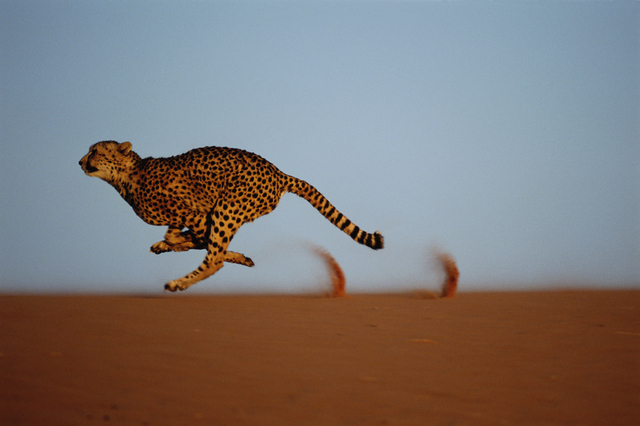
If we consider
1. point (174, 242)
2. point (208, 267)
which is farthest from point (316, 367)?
point (174, 242)

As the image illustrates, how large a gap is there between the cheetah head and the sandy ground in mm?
2481

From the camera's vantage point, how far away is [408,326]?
5.12 metres

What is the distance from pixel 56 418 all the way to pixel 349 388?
1.45m

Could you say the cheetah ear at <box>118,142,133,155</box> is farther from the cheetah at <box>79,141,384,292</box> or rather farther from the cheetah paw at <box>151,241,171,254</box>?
the cheetah paw at <box>151,241,171,254</box>

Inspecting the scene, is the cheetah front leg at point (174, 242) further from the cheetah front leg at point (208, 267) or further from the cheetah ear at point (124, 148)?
the cheetah ear at point (124, 148)

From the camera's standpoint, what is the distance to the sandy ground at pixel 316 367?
2.80m

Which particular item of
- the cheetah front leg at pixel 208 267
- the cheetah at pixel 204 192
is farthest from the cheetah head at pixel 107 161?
the cheetah front leg at pixel 208 267

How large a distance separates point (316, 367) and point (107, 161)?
543 cm

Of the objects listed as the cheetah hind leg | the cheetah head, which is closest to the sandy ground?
the cheetah hind leg

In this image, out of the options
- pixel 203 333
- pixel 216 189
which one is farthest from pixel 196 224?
pixel 203 333

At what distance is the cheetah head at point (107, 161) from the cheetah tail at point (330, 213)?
2234 millimetres

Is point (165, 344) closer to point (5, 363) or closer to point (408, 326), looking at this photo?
point (5, 363)

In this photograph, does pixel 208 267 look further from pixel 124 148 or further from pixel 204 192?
pixel 124 148

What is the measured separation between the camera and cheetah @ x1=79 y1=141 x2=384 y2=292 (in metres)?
7.57
